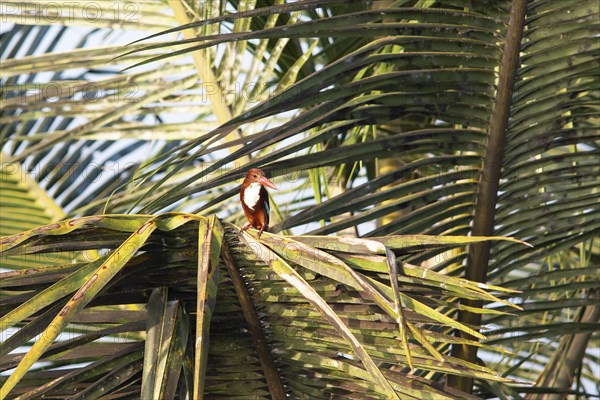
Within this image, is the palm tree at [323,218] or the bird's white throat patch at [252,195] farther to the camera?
the bird's white throat patch at [252,195]

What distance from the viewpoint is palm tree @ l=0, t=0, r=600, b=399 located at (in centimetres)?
180

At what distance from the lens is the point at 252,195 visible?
2.83 metres

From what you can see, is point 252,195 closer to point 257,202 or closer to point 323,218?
point 257,202

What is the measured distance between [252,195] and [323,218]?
38 cm

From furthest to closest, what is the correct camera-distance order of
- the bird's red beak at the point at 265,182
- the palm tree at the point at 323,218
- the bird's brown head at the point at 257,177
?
the bird's red beak at the point at 265,182, the bird's brown head at the point at 257,177, the palm tree at the point at 323,218

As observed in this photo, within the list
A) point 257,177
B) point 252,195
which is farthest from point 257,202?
point 257,177

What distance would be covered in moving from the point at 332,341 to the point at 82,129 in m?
1.54

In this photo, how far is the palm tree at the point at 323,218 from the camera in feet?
5.91

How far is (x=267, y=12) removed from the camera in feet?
6.71

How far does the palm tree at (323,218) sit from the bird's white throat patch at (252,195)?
0.43 feet

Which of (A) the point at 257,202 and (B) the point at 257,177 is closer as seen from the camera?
(B) the point at 257,177

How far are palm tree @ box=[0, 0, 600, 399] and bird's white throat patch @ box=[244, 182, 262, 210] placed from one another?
13 centimetres

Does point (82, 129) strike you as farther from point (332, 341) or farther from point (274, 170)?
point (332, 341)

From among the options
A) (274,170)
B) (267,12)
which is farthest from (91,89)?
(267,12)
